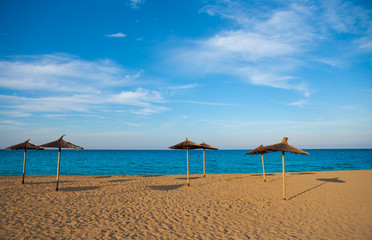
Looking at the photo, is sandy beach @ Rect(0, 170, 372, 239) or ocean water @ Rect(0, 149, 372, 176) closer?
sandy beach @ Rect(0, 170, 372, 239)

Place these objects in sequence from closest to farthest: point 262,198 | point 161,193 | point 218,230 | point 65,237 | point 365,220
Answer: point 65,237 → point 218,230 → point 365,220 → point 262,198 → point 161,193

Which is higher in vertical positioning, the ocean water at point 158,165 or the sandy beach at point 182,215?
the sandy beach at point 182,215

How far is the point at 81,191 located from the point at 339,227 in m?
11.7

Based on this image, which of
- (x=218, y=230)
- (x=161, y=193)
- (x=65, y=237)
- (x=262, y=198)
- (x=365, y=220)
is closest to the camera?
(x=65, y=237)

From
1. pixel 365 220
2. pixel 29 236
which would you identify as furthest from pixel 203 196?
pixel 29 236

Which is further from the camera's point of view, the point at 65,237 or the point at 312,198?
the point at 312,198

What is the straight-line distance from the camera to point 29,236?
556 cm

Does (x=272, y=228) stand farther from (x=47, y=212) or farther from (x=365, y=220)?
(x=47, y=212)

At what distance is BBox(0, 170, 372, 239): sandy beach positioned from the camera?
5.95 meters

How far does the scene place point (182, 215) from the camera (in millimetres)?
7602

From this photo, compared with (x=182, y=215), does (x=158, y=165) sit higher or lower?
lower

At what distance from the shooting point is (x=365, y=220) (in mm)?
7375

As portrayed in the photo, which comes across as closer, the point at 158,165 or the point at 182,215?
the point at 182,215

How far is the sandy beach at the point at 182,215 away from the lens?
5.95 m
